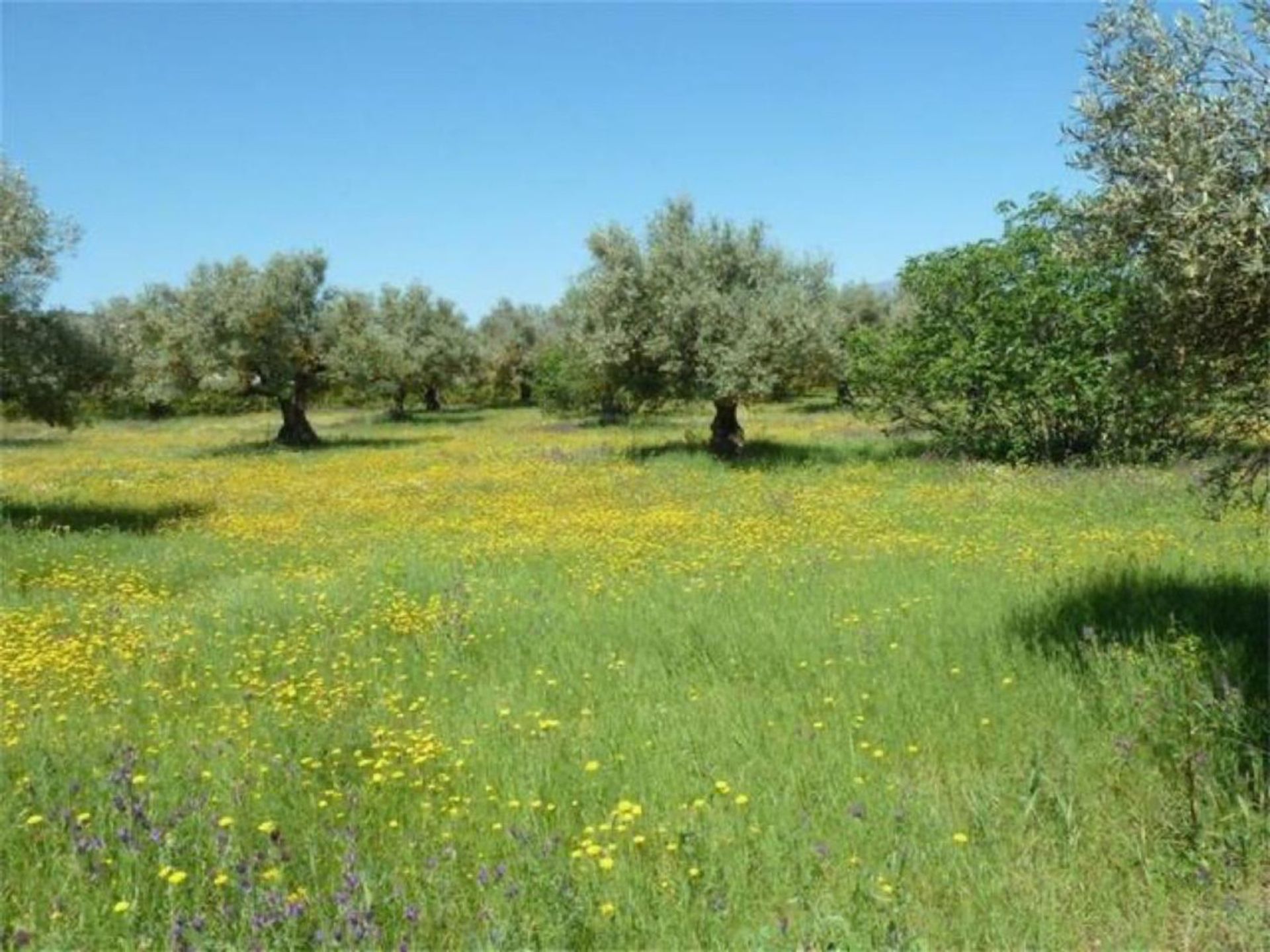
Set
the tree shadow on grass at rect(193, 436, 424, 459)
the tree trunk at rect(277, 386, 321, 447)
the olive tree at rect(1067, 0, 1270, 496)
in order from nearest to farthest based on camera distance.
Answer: the olive tree at rect(1067, 0, 1270, 496) < the tree shadow on grass at rect(193, 436, 424, 459) < the tree trunk at rect(277, 386, 321, 447)

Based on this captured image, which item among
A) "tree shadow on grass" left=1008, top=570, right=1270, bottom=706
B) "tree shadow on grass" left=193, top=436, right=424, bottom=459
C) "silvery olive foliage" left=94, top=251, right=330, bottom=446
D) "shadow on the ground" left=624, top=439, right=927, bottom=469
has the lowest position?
"tree shadow on grass" left=1008, top=570, right=1270, bottom=706

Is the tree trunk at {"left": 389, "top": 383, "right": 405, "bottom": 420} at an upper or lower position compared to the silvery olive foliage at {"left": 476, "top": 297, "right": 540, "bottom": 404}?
lower

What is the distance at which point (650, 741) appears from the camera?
279 inches

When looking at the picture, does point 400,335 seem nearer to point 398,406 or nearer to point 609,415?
point 398,406

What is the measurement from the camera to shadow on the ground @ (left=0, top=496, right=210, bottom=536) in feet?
62.7

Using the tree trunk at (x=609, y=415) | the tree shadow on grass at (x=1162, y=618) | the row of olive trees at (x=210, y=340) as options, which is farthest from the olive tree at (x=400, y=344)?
the tree shadow on grass at (x=1162, y=618)

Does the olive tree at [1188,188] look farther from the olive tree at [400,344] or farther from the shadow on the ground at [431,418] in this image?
the shadow on the ground at [431,418]

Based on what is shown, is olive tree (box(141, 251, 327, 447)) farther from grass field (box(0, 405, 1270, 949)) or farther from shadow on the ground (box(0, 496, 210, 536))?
grass field (box(0, 405, 1270, 949))

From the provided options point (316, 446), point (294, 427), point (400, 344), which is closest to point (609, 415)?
point (400, 344)

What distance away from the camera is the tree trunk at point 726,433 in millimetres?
31172

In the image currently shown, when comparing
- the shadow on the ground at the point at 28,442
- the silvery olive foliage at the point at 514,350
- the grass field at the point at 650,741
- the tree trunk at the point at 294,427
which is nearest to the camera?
the grass field at the point at 650,741

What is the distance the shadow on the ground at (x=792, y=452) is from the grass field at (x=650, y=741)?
1189cm

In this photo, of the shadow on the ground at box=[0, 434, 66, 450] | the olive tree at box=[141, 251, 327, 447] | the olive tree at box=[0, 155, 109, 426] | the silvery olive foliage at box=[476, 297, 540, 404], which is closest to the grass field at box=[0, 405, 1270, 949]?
the olive tree at box=[0, 155, 109, 426]

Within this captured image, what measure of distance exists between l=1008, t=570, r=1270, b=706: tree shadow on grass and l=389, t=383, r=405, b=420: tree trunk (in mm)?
54300
